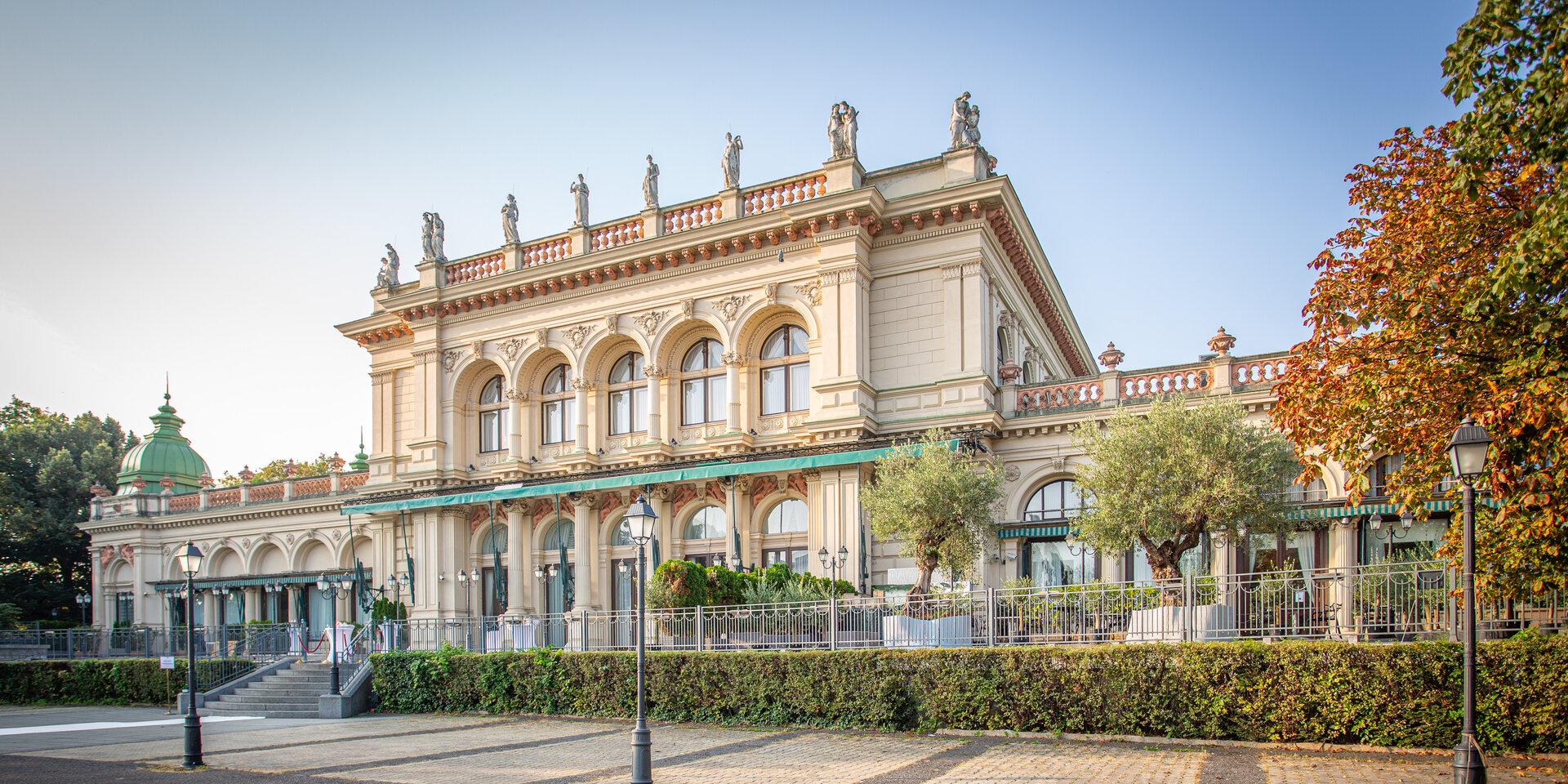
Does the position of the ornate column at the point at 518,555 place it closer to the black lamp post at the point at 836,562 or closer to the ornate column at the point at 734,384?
the ornate column at the point at 734,384

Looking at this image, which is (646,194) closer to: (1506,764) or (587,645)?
(587,645)

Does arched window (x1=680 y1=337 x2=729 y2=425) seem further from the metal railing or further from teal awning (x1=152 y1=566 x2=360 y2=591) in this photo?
teal awning (x1=152 y1=566 x2=360 y2=591)

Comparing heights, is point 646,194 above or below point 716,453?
above

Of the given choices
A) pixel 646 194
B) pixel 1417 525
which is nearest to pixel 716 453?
pixel 646 194

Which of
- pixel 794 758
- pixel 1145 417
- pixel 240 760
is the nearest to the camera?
pixel 794 758

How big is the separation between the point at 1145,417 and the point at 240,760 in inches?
664

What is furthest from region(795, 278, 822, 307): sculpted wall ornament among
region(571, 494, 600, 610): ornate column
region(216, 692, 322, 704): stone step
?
region(216, 692, 322, 704): stone step

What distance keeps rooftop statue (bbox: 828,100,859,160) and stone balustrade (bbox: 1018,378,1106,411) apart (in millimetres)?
7221

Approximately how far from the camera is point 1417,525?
23.5m

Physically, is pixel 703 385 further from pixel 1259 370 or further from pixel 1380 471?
pixel 1380 471

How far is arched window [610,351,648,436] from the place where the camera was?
31.5 metres

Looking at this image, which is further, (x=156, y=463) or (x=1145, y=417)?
(x=156, y=463)

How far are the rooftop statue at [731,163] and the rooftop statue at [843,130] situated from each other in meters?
2.86

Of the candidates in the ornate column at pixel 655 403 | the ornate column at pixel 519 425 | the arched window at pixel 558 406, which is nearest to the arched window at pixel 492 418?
the ornate column at pixel 519 425
